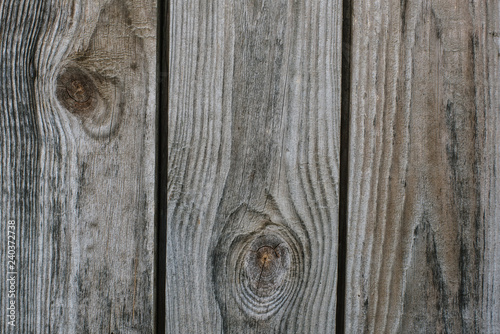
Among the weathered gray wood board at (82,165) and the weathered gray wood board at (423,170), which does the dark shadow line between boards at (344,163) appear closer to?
the weathered gray wood board at (423,170)

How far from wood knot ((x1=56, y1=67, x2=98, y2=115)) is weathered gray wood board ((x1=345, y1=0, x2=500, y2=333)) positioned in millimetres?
478

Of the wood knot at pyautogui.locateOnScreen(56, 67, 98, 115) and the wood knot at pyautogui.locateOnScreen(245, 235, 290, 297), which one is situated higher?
the wood knot at pyautogui.locateOnScreen(56, 67, 98, 115)

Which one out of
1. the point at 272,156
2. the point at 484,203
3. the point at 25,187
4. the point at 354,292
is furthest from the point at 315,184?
the point at 25,187

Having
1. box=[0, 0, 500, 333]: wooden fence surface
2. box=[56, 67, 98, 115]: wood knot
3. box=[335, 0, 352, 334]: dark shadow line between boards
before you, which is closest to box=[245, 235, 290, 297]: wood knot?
box=[0, 0, 500, 333]: wooden fence surface

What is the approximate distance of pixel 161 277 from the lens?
70 cm

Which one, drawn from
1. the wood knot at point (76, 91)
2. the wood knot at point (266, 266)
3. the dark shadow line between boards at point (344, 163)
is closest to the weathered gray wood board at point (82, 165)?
the wood knot at point (76, 91)

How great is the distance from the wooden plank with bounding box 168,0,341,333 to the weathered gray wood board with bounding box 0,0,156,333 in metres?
0.06

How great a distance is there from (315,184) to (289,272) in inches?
6.5

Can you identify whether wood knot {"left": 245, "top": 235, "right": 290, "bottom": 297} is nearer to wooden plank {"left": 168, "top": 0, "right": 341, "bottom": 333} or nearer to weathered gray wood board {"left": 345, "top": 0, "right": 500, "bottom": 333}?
wooden plank {"left": 168, "top": 0, "right": 341, "bottom": 333}

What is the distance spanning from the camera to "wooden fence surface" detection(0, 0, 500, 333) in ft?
2.24

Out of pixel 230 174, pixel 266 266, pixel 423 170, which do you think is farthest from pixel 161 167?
pixel 423 170

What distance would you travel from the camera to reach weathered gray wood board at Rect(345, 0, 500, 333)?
69 centimetres

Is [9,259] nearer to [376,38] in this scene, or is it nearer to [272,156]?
[272,156]

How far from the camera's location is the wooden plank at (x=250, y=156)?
0.68 metres
